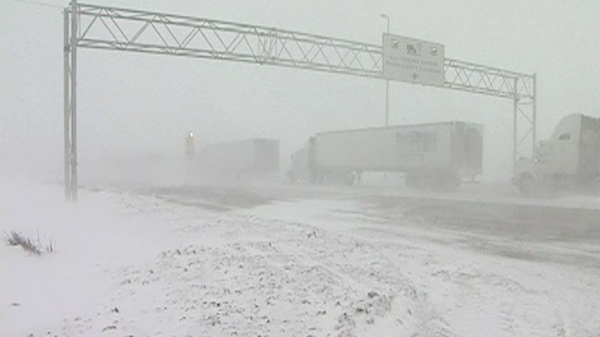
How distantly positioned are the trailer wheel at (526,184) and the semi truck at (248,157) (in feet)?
70.5

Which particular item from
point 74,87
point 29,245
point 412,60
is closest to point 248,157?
point 412,60

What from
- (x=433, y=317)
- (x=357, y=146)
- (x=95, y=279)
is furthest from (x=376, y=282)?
(x=357, y=146)

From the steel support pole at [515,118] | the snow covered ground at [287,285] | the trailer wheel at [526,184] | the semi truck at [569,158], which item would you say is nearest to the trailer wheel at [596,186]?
the semi truck at [569,158]

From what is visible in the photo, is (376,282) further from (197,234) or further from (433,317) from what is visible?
(197,234)

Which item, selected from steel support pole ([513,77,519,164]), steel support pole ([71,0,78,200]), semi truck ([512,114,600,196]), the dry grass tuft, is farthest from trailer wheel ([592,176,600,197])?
steel support pole ([71,0,78,200])

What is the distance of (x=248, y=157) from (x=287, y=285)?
3409 cm

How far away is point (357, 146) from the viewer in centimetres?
3078

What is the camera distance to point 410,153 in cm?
2634

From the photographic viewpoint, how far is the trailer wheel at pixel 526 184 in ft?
70.3

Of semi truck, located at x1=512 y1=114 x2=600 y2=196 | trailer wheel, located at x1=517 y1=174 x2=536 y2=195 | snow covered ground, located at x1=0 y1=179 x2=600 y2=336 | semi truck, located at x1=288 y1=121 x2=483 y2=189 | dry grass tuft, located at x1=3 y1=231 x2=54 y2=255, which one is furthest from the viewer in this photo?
semi truck, located at x1=288 y1=121 x2=483 y2=189

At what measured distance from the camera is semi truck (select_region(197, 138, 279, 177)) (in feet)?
125

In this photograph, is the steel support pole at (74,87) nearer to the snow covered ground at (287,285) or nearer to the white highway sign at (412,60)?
the snow covered ground at (287,285)

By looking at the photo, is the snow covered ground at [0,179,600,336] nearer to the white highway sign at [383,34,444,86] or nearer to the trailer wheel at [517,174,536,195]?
A: the white highway sign at [383,34,444,86]

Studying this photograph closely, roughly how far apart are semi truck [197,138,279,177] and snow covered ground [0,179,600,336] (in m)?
28.5
